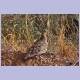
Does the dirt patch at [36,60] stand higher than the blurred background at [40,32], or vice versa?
the blurred background at [40,32]

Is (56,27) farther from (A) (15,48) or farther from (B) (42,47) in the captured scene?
(A) (15,48)

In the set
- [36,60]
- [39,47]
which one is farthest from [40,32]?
[36,60]

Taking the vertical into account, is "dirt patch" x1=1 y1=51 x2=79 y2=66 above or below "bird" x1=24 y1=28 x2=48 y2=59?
below

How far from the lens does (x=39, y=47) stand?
12.6ft

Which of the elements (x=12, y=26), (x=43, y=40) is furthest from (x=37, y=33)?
(x=12, y=26)

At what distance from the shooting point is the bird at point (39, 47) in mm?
3822

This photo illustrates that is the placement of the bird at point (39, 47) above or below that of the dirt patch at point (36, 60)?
above

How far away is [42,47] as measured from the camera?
12.6ft

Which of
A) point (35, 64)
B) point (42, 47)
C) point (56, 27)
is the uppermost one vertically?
point (56, 27)

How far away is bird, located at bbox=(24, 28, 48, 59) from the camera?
12.5 feet

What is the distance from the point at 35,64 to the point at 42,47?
0.25 metres

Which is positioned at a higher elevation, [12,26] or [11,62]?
[12,26]

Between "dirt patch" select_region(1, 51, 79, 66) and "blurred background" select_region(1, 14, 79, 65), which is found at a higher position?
"blurred background" select_region(1, 14, 79, 65)

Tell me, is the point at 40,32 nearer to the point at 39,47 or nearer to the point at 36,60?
the point at 39,47
